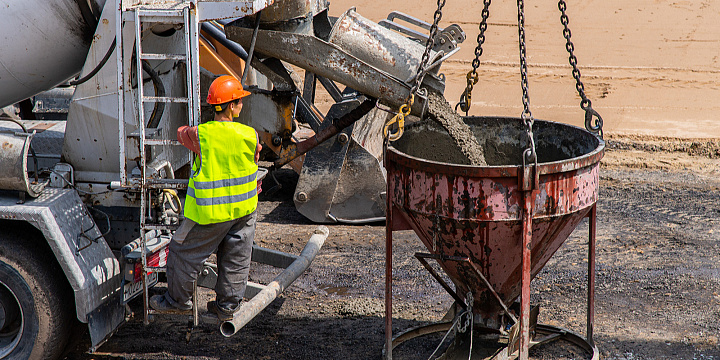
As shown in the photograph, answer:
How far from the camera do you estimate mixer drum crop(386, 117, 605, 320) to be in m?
3.98

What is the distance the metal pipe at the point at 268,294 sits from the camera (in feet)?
13.8

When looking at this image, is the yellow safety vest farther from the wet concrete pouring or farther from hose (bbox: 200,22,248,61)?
hose (bbox: 200,22,248,61)

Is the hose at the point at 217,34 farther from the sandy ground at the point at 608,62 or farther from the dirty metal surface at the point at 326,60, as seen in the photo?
the sandy ground at the point at 608,62

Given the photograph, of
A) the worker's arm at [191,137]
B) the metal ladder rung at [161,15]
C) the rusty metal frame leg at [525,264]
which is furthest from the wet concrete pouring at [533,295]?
the metal ladder rung at [161,15]

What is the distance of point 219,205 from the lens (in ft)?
13.6

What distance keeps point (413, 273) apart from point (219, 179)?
8.93 ft

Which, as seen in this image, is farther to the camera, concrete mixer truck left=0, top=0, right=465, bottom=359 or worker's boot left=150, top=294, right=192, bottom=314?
worker's boot left=150, top=294, right=192, bottom=314

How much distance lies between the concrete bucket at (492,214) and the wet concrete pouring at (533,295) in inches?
32.8

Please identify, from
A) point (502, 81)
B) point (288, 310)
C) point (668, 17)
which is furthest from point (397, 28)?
point (668, 17)

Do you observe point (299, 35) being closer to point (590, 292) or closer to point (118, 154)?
point (118, 154)

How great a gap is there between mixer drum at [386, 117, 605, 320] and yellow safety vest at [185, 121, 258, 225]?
0.94m

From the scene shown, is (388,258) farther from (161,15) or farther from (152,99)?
(161,15)

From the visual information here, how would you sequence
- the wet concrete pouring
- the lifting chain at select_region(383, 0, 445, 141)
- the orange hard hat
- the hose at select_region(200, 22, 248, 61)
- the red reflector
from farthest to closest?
the hose at select_region(200, 22, 248, 61) < the wet concrete pouring < the red reflector < the orange hard hat < the lifting chain at select_region(383, 0, 445, 141)

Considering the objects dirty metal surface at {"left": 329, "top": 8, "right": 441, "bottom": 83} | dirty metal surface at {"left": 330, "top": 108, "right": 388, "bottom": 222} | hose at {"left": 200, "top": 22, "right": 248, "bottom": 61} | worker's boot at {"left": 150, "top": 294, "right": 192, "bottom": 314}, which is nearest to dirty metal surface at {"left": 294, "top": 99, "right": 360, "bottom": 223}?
dirty metal surface at {"left": 330, "top": 108, "right": 388, "bottom": 222}
